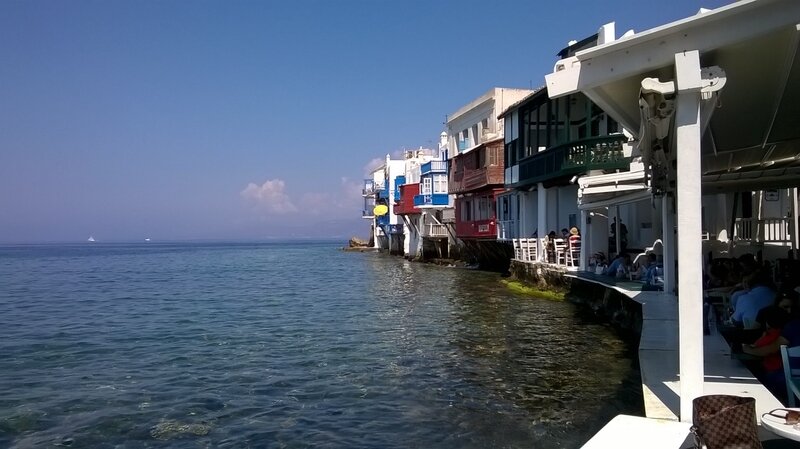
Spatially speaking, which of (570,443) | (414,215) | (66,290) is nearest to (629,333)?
(570,443)

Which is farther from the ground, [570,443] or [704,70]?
[704,70]

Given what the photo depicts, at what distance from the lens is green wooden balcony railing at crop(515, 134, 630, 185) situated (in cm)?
2223

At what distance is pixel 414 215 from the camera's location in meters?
57.4

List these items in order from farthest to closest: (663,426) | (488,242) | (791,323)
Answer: (488,242), (791,323), (663,426)

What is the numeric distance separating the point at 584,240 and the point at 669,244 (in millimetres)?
7678

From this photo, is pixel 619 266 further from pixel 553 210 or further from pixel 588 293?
pixel 553 210

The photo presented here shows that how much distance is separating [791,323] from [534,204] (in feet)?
80.3

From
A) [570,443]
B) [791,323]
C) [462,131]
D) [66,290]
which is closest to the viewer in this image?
[791,323]

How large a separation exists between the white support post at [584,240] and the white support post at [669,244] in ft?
21.0

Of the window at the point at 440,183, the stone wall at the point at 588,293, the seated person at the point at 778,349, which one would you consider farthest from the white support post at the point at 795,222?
the window at the point at 440,183

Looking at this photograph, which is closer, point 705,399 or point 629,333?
point 705,399

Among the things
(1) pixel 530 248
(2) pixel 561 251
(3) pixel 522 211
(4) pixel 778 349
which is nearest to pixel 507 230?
(3) pixel 522 211

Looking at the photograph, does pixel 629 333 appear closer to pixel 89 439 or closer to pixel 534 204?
pixel 89 439

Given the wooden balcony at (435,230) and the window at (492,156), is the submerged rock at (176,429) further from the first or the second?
the wooden balcony at (435,230)
